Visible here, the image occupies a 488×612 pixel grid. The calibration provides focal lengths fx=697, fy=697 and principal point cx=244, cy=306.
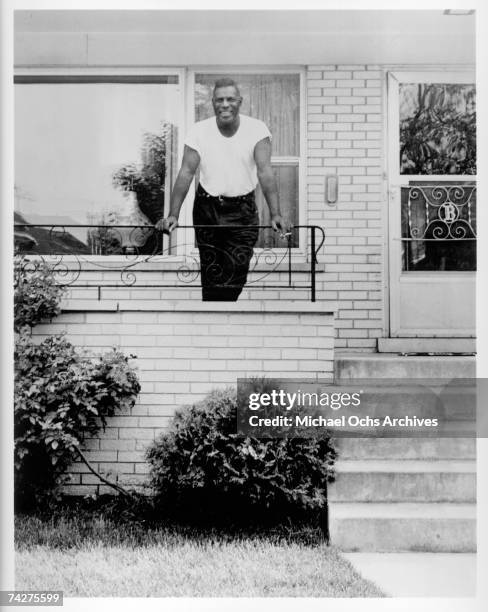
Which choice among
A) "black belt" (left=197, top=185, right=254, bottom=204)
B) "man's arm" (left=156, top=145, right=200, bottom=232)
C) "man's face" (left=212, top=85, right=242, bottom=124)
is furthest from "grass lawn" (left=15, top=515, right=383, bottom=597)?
"man's face" (left=212, top=85, right=242, bottom=124)

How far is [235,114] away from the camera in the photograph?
14.9 feet

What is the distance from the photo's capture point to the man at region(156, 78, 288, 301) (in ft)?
14.3

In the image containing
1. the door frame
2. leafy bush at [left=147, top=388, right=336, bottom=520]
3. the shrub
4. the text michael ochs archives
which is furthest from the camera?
the door frame

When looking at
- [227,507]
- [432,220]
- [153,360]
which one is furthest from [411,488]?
[432,220]

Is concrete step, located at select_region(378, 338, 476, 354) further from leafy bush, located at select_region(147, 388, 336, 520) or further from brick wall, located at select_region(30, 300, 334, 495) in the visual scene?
leafy bush, located at select_region(147, 388, 336, 520)

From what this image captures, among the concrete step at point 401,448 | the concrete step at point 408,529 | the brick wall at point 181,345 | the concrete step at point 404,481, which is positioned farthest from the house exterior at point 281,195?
the concrete step at point 408,529

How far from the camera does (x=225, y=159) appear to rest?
4.32 metres

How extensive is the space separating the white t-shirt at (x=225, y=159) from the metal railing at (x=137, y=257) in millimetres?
335

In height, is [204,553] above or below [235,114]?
below

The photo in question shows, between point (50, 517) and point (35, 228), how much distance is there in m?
1.86

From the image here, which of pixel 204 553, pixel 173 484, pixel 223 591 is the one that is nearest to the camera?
pixel 223 591

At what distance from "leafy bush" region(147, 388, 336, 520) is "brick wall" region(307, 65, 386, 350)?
1.17 m

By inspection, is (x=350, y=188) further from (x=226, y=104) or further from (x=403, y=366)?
(x=403, y=366)

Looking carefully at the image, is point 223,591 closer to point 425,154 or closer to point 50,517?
point 50,517
